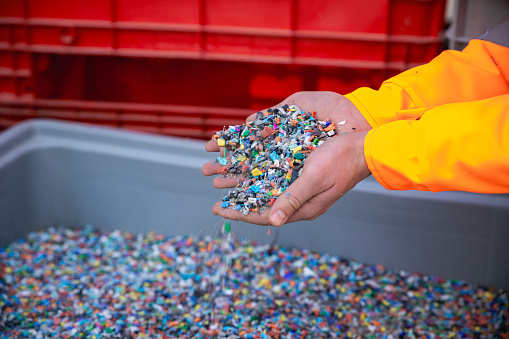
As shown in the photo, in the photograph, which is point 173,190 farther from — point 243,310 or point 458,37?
point 458,37

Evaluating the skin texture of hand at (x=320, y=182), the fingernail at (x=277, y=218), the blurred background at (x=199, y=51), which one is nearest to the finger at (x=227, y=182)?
the skin texture of hand at (x=320, y=182)

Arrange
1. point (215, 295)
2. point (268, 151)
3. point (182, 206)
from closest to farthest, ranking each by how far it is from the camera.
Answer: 1. point (268, 151)
2. point (215, 295)
3. point (182, 206)

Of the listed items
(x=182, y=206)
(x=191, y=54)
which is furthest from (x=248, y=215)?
(x=191, y=54)

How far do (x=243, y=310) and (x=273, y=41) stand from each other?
0.80 meters

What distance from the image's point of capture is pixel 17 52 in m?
1.73

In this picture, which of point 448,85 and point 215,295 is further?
point 215,295

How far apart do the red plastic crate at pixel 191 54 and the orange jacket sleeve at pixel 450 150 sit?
0.73 meters

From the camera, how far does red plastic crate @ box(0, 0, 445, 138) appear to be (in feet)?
5.21

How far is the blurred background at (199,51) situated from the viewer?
62.6 inches

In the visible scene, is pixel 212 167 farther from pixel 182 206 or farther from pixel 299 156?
Answer: pixel 182 206

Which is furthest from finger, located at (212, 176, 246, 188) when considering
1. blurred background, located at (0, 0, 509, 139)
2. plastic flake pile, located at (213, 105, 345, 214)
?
blurred background, located at (0, 0, 509, 139)

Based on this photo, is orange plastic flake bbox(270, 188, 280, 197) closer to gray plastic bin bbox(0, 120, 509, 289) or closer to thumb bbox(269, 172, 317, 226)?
thumb bbox(269, 172, 317, 226)

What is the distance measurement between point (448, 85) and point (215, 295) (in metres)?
0.79

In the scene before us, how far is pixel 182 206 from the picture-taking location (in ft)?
5.41
